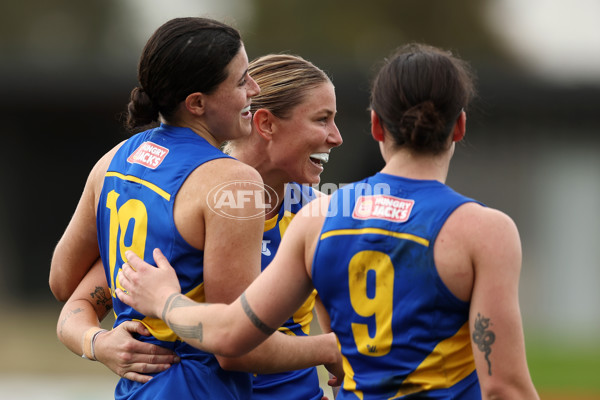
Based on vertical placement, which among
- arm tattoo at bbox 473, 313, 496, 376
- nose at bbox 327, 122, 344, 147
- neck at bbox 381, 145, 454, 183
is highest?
neck at bbox 381, 145, 454, 183

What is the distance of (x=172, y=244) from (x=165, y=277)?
0.12m

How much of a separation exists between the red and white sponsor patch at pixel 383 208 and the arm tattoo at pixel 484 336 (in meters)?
0.38

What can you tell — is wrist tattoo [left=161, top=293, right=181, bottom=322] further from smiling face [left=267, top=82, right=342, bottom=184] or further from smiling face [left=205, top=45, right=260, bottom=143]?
smiling face [left=267, top=82, right=342, bottom=184]

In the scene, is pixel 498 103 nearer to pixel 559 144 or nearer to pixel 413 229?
pixel 559 144

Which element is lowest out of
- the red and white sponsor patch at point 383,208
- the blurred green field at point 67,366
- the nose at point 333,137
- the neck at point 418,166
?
the blurred green field at point 67,366

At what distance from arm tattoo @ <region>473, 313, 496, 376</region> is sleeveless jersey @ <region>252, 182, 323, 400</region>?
1381mm

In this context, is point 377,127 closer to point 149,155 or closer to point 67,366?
point 149,155

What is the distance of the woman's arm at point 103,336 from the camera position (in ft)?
9.78

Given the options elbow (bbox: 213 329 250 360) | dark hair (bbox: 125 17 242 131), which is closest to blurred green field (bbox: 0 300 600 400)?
dark hair (bbox: 125 17 242 131)

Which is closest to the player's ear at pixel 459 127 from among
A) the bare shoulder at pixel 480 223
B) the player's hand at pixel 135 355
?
the bare shoulder at pixel 480 223

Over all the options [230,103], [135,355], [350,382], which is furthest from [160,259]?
[350,382]

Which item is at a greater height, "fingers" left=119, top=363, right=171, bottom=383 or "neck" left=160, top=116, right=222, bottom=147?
"neck" left=160, top=116, right=222, bottom=147

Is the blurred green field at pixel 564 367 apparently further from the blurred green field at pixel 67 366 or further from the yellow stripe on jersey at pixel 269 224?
the yellow stripe on jersey at pixel 269 224

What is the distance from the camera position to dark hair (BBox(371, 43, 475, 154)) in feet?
8.29
